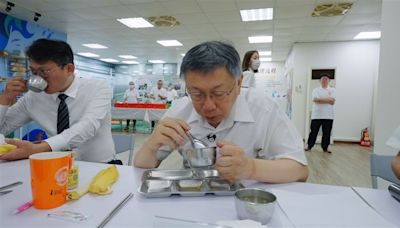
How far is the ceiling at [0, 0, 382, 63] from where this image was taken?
431 centimetres

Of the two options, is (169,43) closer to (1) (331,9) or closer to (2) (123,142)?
(1) (331,9)

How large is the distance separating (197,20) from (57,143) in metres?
4.53

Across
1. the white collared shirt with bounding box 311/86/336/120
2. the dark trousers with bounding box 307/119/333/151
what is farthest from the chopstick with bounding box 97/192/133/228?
the white collared shirt with bounding box 311/86/336/120

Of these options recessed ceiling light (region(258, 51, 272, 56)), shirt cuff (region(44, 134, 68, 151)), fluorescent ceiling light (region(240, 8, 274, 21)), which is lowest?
shirt cuff (region(44, 134, 68, 151))

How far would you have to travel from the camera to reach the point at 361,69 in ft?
21.0

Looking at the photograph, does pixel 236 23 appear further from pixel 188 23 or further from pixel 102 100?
pixel 102 100

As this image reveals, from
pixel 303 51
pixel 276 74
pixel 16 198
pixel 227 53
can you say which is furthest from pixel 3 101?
pixel 276 74

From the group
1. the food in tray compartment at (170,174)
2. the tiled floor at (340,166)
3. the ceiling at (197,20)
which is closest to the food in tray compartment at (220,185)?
the food in tray compartment at (170,174)

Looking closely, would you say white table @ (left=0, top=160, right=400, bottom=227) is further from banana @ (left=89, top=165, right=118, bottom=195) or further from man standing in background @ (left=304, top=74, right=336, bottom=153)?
man standing in background @ (left=304, top=74, right=336, bottom=153)

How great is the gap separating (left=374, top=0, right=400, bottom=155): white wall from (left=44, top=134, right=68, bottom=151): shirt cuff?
8.99ft

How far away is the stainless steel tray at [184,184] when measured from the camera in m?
0.79

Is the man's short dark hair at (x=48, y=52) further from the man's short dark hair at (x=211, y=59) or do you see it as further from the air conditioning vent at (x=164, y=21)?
the air conditioning vent at (x=164, y=21)

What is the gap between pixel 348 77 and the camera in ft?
21.2

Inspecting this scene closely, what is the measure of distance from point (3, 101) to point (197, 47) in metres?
1.29
